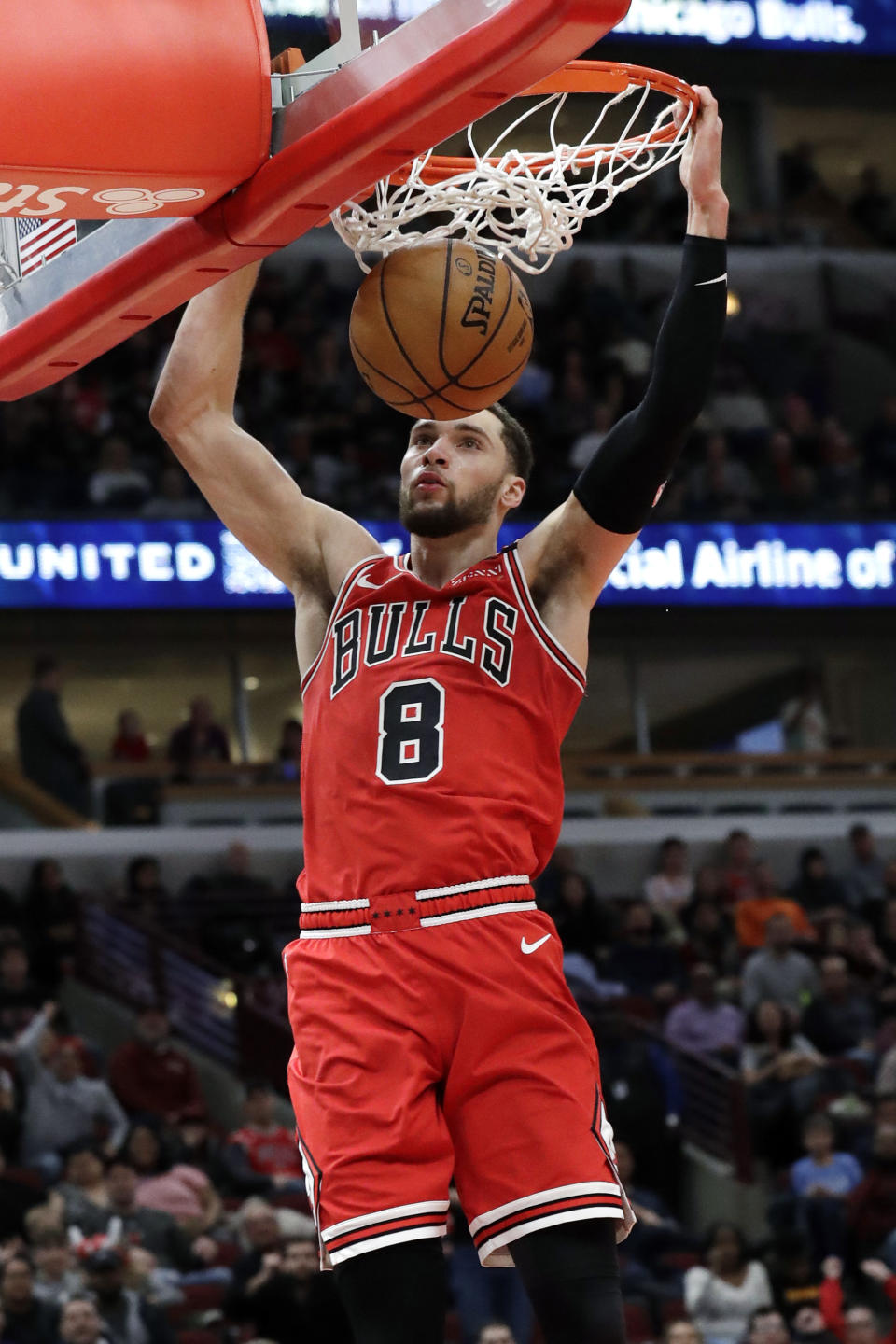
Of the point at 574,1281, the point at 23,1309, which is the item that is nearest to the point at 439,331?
the point at 574,1281

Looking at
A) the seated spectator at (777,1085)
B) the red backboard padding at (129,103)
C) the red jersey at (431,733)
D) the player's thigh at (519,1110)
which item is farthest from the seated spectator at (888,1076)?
the red backboard padding at (129,103)

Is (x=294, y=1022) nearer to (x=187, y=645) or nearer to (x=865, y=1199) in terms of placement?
(x=865, y=1199)

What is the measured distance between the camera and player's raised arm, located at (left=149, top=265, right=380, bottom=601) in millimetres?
4203

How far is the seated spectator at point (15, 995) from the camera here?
40.3ft

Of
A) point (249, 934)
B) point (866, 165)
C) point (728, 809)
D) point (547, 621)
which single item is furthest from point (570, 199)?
point (866, 165)

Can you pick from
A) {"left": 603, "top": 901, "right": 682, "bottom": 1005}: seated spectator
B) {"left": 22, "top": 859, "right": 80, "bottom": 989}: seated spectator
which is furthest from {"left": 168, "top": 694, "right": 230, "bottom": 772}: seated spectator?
A: {"left": 603, "top": 901, "right": 682, "bottom": 1005}: seated spectator

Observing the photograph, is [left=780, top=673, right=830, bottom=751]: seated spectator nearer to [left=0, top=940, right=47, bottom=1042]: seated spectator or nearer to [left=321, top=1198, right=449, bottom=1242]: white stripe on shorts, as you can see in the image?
[left=0, top=940, right=47, bottom=1042]: seated spectator

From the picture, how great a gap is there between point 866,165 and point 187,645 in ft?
34.5

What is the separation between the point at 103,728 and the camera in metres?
19.4

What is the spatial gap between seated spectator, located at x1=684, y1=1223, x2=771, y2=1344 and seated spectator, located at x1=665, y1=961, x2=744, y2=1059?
3.13 metres

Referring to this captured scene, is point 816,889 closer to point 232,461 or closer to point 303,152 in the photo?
point 232,461

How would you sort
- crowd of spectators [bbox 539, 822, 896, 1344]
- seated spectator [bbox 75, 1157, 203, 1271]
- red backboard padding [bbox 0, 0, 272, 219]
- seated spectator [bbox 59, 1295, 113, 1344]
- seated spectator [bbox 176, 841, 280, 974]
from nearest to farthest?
red backboard padding [bbox 0, 0, 272, 219] < seated spectator [bbox 59, 1295, 113, 1344] < seated spectator [bbox 75, 1157, 203, 1271] < crowd of spectators [bbox 539, 822, 896, 1344] < seated spectator [bbox 176, 841, 280, 974]

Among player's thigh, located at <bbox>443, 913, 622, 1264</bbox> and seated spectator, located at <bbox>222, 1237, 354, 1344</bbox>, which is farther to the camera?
seated spectator, located at <bbox>222, 1237, 354, 1344</bbox>

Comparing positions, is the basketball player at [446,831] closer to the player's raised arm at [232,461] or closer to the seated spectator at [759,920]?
the player's raised arm at [232,461]
